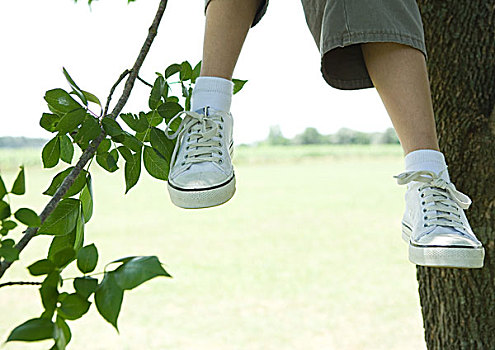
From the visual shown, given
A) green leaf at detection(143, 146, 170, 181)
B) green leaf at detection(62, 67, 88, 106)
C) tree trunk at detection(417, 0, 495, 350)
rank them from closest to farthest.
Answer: green leaf at detection(62, 67, 88, 106)
green leaf at detection(143, 146, 170, 181)
tree trunk at detection(417, 0, 495, 350)

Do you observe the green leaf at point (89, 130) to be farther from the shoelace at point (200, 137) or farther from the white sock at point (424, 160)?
the white sock at point (424, 160)

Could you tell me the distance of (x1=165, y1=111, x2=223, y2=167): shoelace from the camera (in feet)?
2.19

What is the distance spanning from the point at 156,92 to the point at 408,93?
1.00 ft

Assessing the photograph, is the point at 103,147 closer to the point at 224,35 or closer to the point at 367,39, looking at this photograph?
the point at 224,35

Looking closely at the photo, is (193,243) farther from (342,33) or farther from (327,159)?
(342,33)

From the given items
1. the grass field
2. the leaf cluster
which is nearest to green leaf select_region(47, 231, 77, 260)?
the leaf cluster

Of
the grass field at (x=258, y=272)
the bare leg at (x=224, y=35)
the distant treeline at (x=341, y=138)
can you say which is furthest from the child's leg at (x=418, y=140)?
the distant treeline at (x=341, y=138)

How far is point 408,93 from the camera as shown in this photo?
0.70m

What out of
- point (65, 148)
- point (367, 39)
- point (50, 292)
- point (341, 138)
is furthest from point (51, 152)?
point (341, 138)

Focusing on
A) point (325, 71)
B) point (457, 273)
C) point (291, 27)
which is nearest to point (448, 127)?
point (457, 273)

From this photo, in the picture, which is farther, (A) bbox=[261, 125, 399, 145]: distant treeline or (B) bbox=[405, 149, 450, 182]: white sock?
(A) bbox=[261, 125, 399, 145]: distant treeline

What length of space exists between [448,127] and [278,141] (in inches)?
350

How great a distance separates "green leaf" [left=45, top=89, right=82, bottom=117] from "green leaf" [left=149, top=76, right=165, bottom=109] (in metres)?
0.09

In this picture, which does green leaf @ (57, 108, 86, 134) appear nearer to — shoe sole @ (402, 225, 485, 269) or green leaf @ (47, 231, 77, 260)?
green leaf @ (47, 231, 77, 260)
